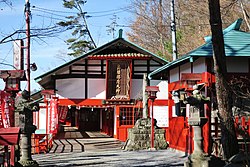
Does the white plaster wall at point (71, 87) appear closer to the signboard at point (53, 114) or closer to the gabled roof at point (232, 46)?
the signboard at point (53, 114)

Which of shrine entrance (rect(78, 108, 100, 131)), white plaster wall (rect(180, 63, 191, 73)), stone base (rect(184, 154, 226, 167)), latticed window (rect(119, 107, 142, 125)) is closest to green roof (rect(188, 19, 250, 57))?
white plaster wall (rect(180, 63, 191, 73))

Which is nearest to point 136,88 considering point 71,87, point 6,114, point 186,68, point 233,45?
point 71,87

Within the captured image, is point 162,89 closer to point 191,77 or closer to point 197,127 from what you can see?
point 191,77

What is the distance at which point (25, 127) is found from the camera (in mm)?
11125

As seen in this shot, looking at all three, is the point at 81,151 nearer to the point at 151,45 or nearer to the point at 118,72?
the point at 118,72

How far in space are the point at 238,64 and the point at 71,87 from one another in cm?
→ 1328

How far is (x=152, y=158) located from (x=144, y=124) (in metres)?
3.92

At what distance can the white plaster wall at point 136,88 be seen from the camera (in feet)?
84.4

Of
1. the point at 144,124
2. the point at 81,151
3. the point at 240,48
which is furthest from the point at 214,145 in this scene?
the point at 81,151

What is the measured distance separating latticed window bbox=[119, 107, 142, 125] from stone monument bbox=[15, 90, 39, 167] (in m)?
14.4

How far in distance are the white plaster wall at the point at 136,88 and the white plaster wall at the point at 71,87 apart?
3.12 meters

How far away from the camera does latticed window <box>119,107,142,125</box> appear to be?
2553 cm

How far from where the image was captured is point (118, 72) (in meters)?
25.1

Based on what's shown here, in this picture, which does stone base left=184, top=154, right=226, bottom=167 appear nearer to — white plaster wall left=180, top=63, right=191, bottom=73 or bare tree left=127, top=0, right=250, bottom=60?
white plaster wall left=180, top=63, right=191, bottom=73
